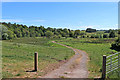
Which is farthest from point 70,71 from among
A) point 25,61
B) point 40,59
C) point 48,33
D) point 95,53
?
point 48,33

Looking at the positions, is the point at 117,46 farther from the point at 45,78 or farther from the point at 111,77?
the point at 45,78

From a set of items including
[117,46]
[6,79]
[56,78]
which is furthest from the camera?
[117,46]

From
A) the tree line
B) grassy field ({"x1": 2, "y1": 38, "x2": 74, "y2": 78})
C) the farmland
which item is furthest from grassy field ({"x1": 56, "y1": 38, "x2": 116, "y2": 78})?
the tree line

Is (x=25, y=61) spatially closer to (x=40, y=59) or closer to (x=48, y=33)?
(x=40, y=59)

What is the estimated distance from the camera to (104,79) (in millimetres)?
7664

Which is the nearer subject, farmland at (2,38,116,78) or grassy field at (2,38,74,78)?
grassy field at (2,38,74,78)

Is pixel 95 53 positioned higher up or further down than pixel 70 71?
higher up

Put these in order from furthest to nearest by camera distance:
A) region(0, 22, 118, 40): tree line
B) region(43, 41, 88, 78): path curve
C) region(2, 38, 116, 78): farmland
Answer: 1. region(0, 22, 118, 40): tree line
2. region(2, 38, 116, 78): farmland
3. region(43, 41, 88, 78): path curve

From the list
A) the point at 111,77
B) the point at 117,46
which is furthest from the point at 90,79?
the point at 117,46

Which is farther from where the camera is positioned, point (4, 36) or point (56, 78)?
point (4, 36)

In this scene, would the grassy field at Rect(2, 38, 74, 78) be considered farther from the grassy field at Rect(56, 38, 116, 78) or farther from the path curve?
the grassy field at Rect(56, 38, 116, 78)

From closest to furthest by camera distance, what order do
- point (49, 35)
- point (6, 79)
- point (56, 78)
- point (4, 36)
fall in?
1. point (6, 79)
2. point (56, 78)
3. point (4, 36)
4. point (49, 35)

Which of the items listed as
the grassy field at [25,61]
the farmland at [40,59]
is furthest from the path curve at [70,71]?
the grassy field at [25,61]

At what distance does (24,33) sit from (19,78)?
104938 mm
